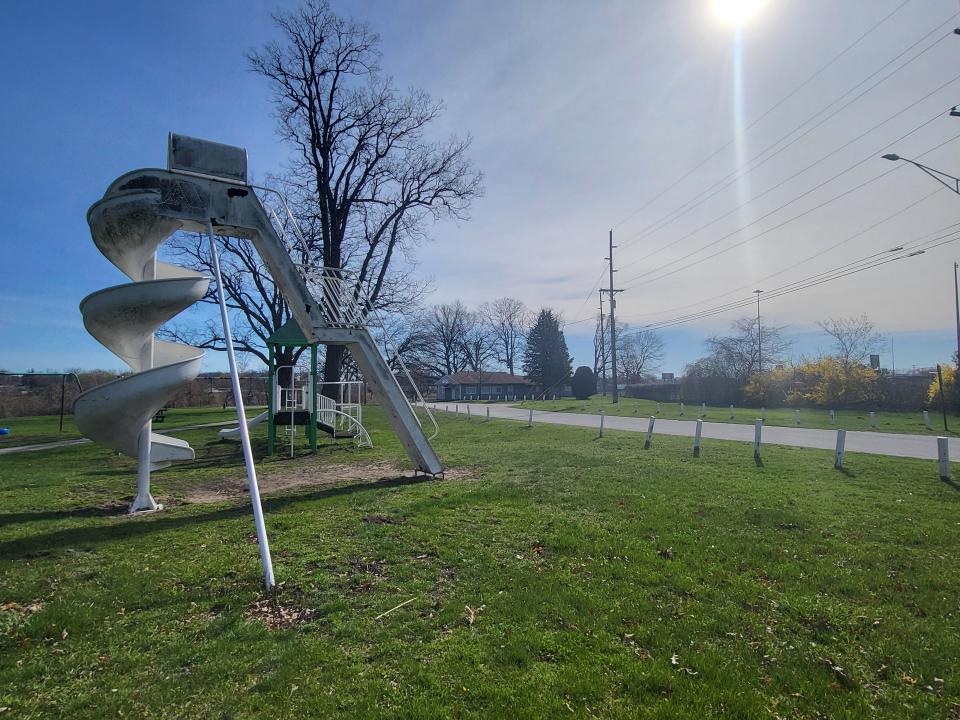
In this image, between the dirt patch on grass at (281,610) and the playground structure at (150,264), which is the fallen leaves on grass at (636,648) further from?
the playground structure at (150,264)

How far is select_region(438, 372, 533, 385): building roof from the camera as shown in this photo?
279 ft

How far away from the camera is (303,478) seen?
11836mm

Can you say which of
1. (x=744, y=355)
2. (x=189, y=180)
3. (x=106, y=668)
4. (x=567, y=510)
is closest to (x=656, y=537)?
(x=567, y=510)

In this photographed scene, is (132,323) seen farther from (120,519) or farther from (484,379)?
(484,379)

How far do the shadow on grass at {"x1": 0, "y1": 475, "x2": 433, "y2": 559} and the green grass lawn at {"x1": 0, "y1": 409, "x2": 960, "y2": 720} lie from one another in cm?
6

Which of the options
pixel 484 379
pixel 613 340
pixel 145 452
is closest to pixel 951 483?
pixel 145 452

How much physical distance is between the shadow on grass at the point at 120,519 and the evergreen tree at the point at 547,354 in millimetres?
67582

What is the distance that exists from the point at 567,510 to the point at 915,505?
5197mm

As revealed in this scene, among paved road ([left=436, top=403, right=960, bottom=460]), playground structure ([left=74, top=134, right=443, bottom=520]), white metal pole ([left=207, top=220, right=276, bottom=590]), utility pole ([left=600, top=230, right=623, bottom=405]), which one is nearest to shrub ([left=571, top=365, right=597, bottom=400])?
utility pole ([left=600, top=230, right=623, bottom=405])

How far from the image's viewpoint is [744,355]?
5666cm

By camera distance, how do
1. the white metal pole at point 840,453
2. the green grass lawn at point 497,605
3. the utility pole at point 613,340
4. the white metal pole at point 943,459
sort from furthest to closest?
the utility pole at point 613,340 → the white metal pole at point 840,453 → the white metal pole at point 943,459 → the green grass lawn at point 497,605

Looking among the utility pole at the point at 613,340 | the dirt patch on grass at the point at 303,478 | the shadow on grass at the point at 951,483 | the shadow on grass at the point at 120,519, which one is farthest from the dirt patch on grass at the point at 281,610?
the utility pole at the point at 613,340

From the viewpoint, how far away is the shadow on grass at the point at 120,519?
21.2 ft

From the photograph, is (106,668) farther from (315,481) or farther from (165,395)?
(315,481)
